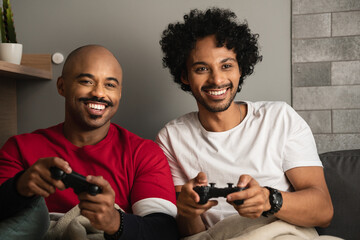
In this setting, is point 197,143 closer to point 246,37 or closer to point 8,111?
point 246,37

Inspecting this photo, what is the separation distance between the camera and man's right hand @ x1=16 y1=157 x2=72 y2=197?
882 mm

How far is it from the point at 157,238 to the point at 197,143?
17.1 inches

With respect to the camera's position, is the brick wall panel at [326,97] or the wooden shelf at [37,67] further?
the wooden shelf at [37,67]

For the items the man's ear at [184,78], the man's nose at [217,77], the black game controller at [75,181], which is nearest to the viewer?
the black game controller at [75,181]

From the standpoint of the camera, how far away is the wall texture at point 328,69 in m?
1.61

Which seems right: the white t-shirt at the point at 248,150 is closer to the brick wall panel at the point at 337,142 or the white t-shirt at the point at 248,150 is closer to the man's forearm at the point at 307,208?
the man's forearm at the point at 307,208

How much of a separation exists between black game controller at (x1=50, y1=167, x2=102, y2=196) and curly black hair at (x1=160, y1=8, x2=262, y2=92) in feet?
2.43

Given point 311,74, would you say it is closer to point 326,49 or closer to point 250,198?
point 326,49

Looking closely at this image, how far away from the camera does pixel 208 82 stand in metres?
1.37

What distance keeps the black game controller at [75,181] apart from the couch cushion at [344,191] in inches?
34.0

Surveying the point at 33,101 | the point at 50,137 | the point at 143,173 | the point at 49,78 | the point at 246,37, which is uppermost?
the point at 246,37

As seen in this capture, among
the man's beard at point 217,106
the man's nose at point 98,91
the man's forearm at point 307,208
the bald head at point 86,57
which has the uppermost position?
the bald head at point 86,57

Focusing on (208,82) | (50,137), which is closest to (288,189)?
(208,82)

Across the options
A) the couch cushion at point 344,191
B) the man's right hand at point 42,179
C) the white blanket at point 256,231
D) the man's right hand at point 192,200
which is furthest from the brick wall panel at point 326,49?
the man's right hand at point 42,179
